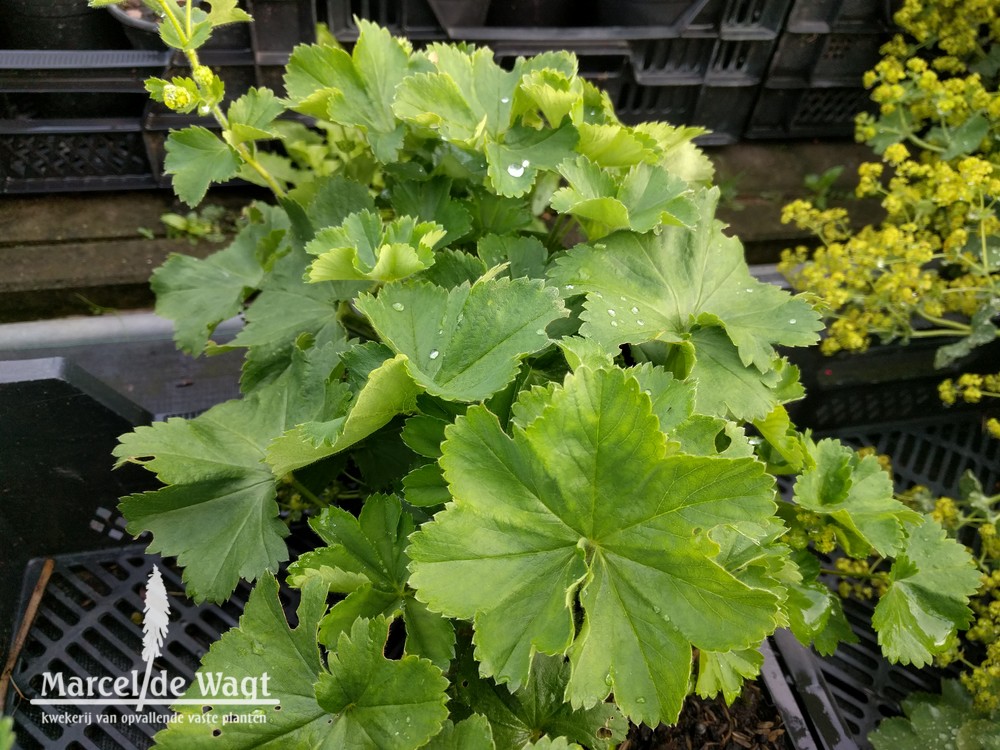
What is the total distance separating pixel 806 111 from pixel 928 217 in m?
0.66

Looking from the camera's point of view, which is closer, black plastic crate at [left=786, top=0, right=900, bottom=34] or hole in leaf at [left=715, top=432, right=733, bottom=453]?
hole in leaf at [left=715, top=432, right=733, bottom=453]

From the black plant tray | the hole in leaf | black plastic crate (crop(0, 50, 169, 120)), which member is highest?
black plastic crate (crop(0, 50, 169, 120))

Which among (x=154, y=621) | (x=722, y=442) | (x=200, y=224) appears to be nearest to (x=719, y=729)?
(x=722, y=442)

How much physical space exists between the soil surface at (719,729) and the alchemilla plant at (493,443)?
137 millimetres

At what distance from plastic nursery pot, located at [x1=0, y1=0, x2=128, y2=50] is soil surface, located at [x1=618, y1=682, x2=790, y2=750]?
1.80 metres

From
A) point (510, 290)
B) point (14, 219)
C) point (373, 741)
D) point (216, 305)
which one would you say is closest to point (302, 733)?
point (373, 741)

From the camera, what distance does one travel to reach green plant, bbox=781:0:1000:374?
1.34 m

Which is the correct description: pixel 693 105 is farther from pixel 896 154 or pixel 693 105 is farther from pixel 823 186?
pixel 896 154

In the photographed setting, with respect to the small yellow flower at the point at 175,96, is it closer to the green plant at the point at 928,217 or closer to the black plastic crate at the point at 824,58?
the green plant at the point at 928,217

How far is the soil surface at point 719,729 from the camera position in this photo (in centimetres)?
96

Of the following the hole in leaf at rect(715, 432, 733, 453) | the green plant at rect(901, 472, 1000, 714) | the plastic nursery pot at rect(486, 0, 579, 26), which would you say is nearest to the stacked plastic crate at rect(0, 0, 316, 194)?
the plastic nursery pot at rect(486, 0, 579, 26)

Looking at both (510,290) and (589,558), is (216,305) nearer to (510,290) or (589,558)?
(510,290)

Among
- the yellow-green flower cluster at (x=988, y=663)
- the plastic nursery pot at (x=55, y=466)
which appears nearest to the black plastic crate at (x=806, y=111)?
the yellow-green flower cluster at (x=988, y=663)

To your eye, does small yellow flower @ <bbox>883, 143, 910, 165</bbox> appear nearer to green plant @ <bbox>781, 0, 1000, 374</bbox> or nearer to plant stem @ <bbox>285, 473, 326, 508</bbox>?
green plant @ <bbox>781, 0, 1000, 374</bbox>
